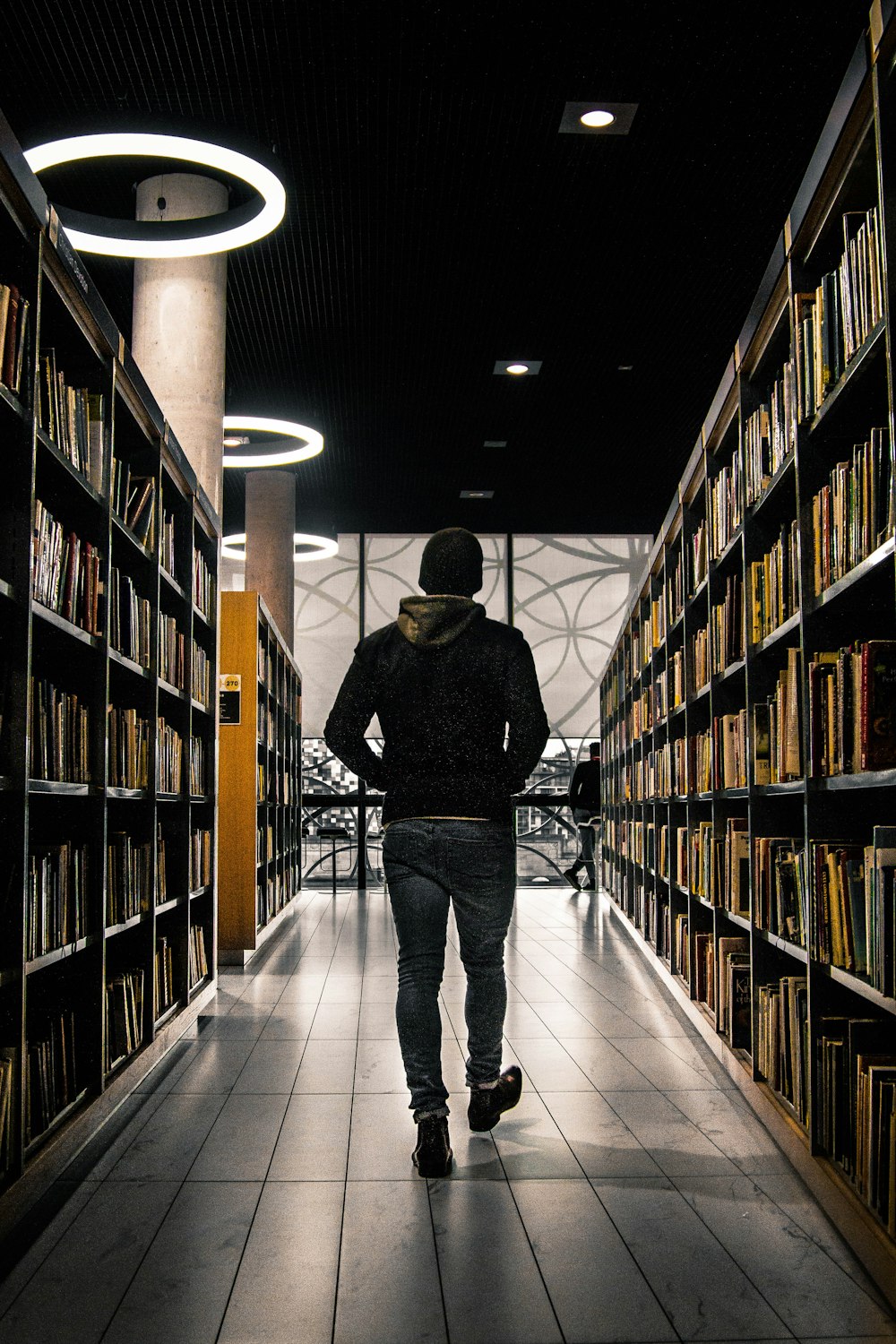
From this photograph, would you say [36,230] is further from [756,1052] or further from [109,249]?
[109,249]

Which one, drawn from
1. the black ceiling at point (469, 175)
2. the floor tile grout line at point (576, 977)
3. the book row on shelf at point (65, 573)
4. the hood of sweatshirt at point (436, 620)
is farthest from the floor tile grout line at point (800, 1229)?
the black ceiling at point (469, 175)

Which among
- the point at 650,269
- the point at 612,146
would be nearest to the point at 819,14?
the point at 612,146

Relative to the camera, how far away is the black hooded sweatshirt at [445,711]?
122 inches

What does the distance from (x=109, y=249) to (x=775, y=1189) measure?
18.1 ft

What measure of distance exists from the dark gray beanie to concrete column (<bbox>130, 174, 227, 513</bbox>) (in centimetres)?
355

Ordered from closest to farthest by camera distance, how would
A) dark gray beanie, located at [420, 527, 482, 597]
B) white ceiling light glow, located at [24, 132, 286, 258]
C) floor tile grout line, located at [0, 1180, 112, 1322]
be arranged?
1. floor tile grout line, located at [0, 1180, 112, 1322]
2. dark gray beanie, located at [420, 527, 482, 597]
3. white ceiling light glow, located at [24, 132, 286, 258]

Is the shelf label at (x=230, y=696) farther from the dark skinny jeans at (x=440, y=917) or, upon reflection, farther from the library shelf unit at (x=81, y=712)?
the dark skinny jeans at (x=440, y=917)

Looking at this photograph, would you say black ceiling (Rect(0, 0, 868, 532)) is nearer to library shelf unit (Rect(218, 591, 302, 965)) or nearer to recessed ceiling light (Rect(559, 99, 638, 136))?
recessed ceiling light (Rect(559, 99, 638, 136))

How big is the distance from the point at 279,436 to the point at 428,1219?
29.4ft

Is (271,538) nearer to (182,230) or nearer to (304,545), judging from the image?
(304,545)

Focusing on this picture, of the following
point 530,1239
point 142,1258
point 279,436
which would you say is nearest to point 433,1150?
point 530,1239

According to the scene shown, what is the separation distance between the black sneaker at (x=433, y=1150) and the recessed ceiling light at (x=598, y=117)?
466 centimetres

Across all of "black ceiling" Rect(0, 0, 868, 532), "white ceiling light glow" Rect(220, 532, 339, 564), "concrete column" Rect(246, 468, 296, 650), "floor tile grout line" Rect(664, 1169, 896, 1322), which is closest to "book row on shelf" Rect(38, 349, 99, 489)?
"floor tile grout line" Rect(664, 1169, 896, 1322)

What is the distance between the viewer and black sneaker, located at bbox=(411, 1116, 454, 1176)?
114 inches
